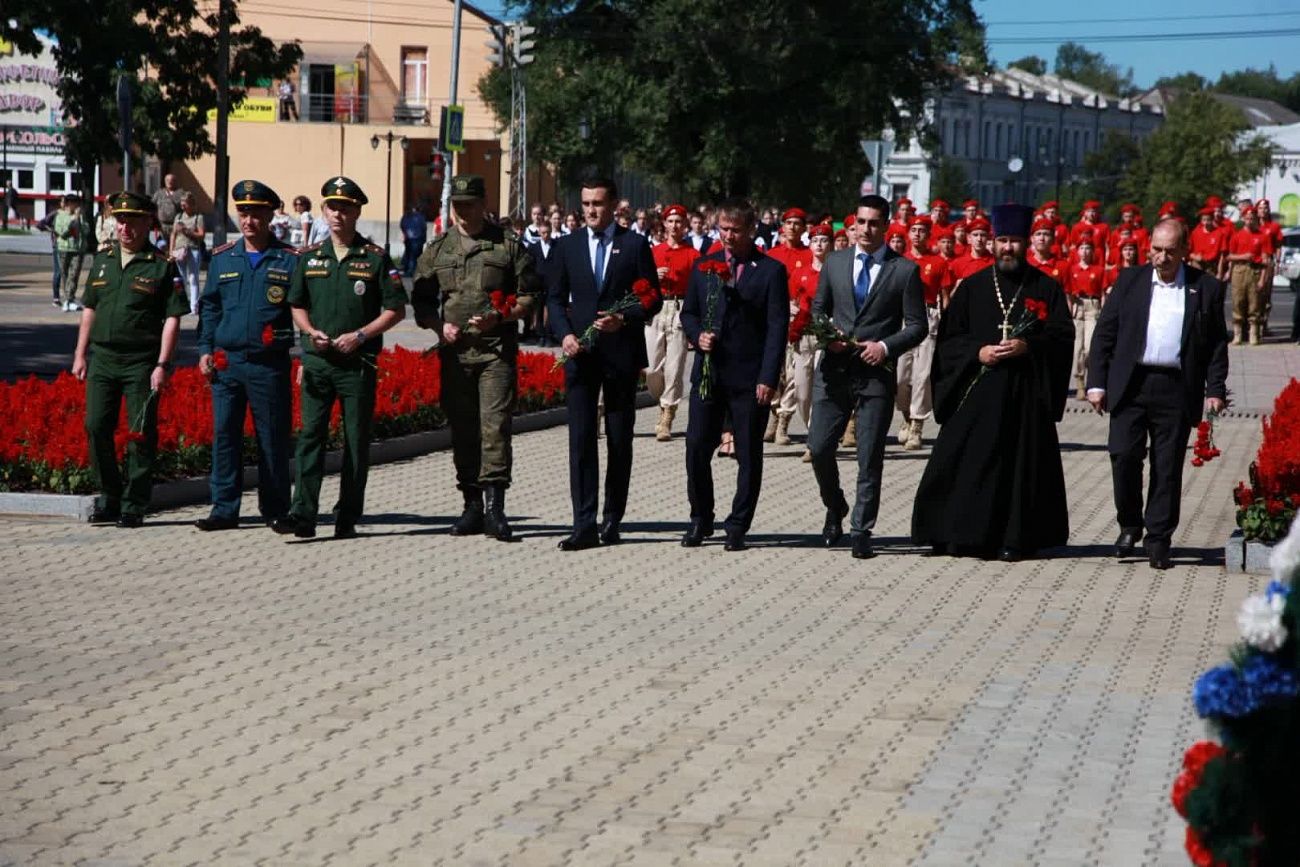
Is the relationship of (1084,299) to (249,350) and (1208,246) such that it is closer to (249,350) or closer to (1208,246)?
(1208,246)

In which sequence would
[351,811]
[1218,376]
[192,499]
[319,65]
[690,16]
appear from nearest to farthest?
[351,811] → [1218,376] → [192,499] → [690,16] → [319,65]

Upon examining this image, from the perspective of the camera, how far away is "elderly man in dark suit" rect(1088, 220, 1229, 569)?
1150 cm

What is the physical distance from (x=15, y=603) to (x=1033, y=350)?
5726 mm

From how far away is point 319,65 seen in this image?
73125 mm

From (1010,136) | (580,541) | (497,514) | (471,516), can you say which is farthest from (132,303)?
(1010,136)

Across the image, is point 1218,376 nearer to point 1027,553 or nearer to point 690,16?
point 1027,553

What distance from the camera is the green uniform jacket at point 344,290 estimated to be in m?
11.9

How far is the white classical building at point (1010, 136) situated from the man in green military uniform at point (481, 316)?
108731mm

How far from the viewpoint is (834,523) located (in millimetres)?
12328

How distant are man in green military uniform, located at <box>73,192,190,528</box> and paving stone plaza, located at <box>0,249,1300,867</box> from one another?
36 cm

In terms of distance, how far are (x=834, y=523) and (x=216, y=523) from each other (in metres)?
3.64

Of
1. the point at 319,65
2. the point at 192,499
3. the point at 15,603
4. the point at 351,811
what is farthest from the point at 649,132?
the point at 351,811

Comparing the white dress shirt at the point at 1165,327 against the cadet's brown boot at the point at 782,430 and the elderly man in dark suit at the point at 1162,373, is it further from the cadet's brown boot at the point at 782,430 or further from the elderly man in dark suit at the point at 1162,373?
the cadet's brown boot at the point at 782,430

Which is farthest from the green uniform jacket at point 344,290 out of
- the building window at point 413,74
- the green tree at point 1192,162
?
the green tree at point 1192,162
